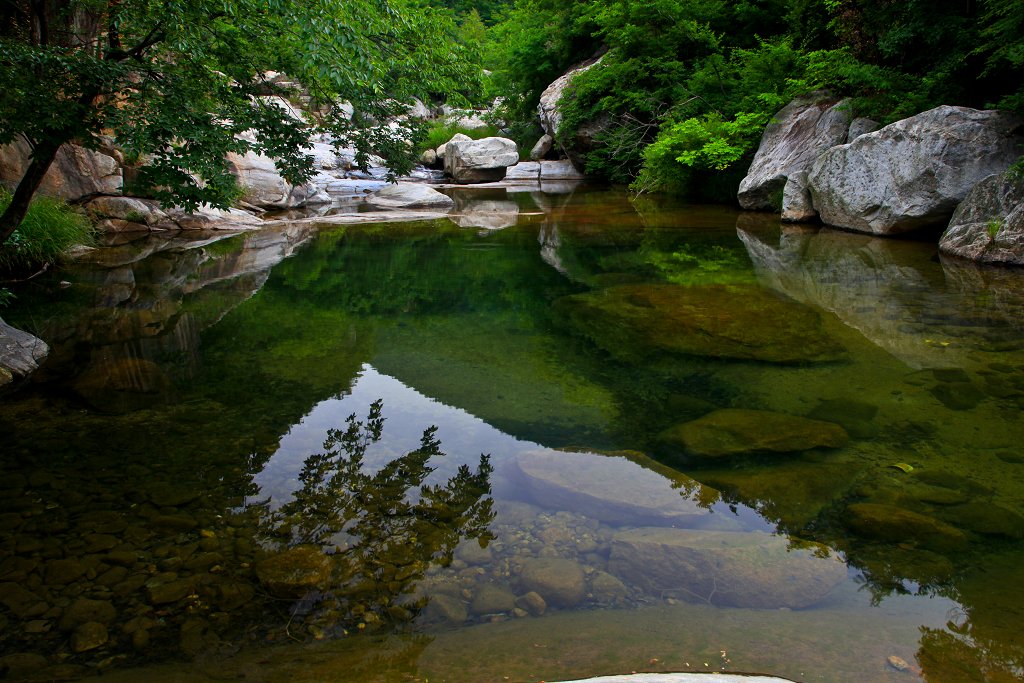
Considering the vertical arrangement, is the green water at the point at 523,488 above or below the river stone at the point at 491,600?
above

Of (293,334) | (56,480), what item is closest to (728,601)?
(56,480)

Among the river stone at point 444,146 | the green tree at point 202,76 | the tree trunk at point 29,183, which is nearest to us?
the green tree at point 202,76

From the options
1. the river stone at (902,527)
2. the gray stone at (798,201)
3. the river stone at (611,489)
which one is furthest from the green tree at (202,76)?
the gray stone at (798,201)

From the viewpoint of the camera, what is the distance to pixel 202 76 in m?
5.99

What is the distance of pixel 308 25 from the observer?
482 cm

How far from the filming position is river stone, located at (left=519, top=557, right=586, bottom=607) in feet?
9.42

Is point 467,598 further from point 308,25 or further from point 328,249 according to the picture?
point 328,249

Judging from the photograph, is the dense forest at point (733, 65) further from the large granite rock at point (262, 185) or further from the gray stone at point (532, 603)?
the gray stone at point (532, 603)

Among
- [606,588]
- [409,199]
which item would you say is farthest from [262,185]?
[606,588]

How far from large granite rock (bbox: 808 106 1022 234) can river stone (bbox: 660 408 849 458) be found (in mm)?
7321

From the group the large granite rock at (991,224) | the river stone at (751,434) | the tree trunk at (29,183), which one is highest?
the tree trunk at (29,183)

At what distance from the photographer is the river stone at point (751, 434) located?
4.16 metres

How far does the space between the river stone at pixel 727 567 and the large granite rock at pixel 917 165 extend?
345 inches

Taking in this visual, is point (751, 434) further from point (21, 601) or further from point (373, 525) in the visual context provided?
point (21, 601)
